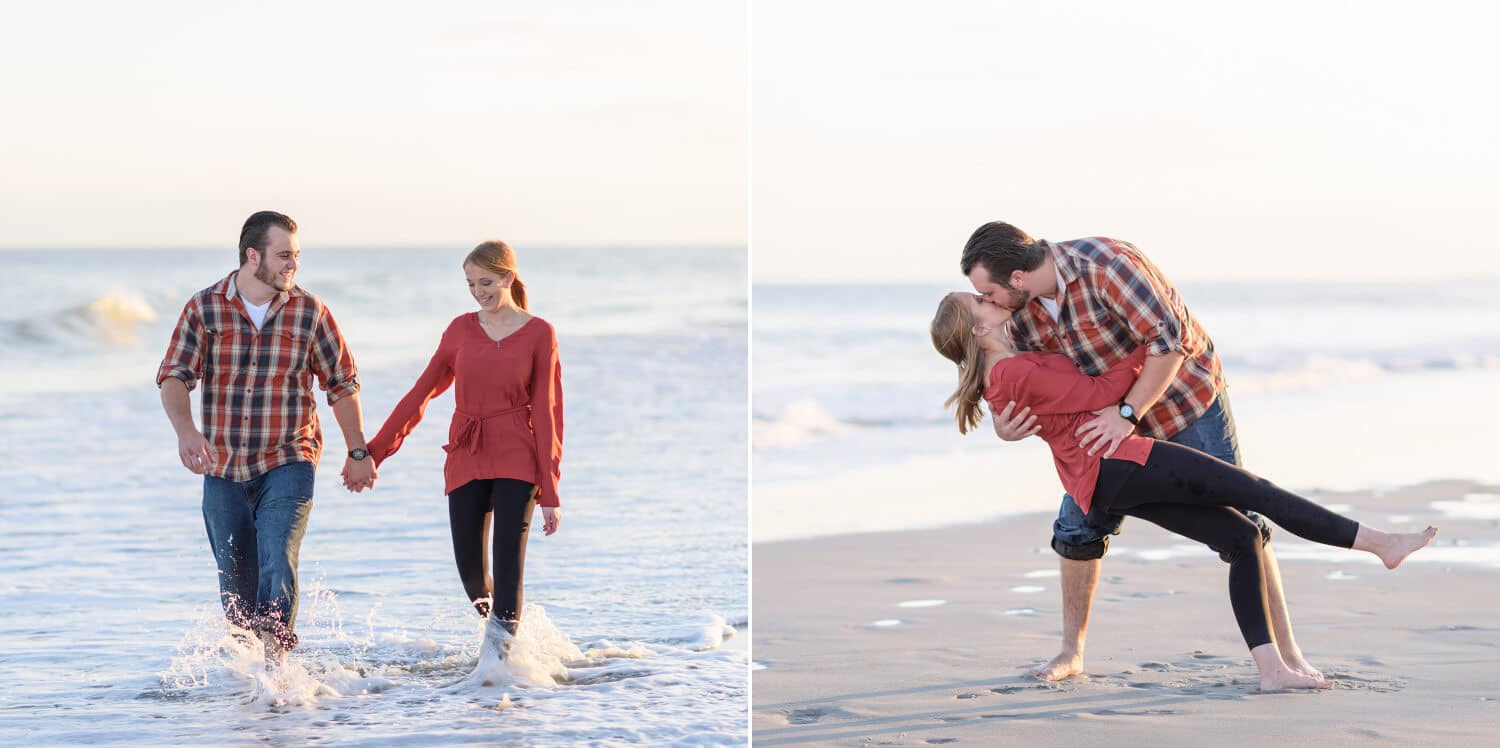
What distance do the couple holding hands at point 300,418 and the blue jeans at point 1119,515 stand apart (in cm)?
170

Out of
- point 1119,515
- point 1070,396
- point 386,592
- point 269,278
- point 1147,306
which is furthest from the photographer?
point 386,592

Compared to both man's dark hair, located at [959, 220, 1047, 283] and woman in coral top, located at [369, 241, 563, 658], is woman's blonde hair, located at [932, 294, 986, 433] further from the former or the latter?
woman in coral top, located at [369, 241, 563, 658]

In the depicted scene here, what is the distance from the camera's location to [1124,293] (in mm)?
4512

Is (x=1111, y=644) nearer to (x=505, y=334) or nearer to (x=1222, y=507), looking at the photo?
(x=1222, y=507)

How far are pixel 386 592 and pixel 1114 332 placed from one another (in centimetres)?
408

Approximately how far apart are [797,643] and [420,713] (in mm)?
1437

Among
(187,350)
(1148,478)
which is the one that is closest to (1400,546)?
(1148,478)

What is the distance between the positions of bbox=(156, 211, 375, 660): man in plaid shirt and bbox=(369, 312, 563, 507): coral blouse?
1.12 ft

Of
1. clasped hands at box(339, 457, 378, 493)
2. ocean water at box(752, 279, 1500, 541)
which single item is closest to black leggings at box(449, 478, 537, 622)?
clasped hands at box(339, 457, 378, 493)

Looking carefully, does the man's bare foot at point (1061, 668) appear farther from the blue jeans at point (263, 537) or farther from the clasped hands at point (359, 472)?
the blue jeans at point (263, 537)

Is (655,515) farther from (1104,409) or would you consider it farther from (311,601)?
(1104,409)

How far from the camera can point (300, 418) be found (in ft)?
16.7

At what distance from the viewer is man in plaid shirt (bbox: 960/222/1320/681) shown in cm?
451

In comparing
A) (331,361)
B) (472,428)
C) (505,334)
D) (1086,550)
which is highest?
(505,334)
